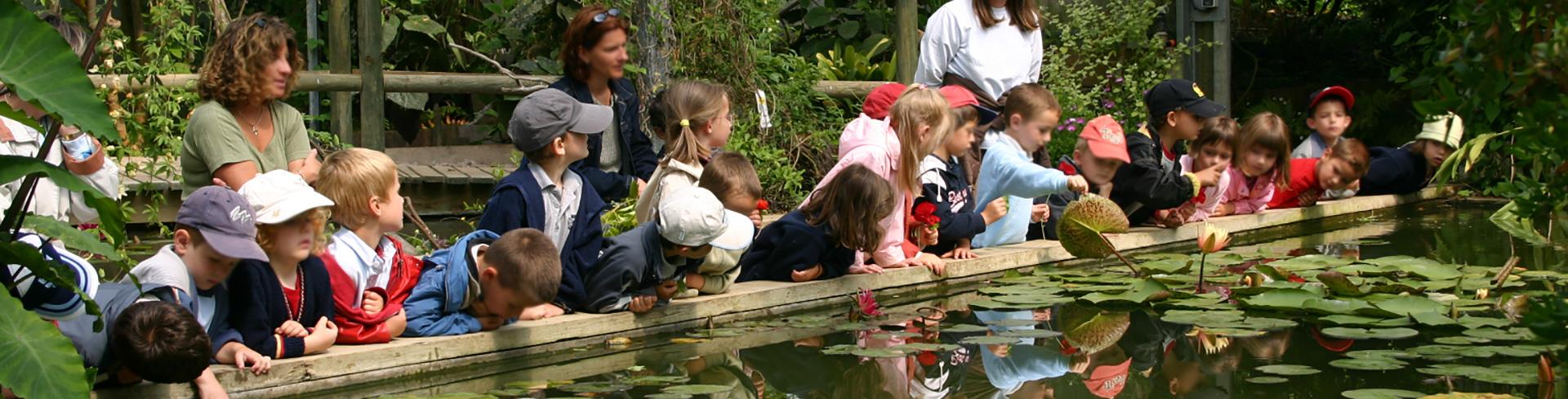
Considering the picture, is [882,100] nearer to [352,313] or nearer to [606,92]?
[606,92]

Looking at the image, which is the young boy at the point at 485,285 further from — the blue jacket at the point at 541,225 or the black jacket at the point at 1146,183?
the black jacket at the point at 1146,183

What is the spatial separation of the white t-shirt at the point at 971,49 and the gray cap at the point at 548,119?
2.78 meters

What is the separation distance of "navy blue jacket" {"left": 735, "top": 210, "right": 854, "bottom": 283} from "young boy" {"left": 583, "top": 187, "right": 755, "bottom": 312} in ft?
2.06

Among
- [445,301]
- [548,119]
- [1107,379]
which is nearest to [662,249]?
[548,119]

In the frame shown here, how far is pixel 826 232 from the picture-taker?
5.73 metres

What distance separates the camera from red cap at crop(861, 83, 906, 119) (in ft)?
22.4

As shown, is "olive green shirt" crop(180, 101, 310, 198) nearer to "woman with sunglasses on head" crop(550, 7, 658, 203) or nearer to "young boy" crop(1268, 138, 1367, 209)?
"woman with sunglasses on head" crop(550, 7, 658, 203)

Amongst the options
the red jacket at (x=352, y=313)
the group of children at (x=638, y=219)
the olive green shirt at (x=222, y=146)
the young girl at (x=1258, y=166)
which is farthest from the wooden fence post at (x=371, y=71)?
the young girl at (x=1258, y=166)

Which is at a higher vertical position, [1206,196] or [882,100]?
[882,100]

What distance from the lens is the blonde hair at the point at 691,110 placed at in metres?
5.80

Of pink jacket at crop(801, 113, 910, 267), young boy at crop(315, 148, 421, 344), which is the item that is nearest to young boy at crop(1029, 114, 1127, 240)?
pink jacket at crop(801, 113, 910, 267)

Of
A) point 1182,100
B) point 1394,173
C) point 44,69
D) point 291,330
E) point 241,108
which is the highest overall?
point 44,69

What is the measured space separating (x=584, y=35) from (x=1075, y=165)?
101 inches

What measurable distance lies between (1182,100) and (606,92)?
2.95m
